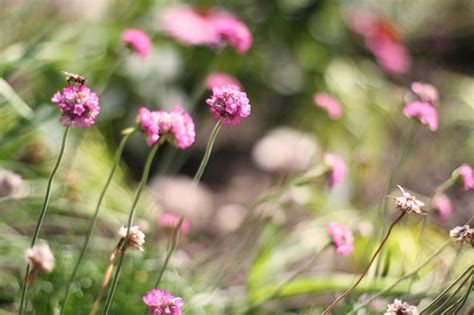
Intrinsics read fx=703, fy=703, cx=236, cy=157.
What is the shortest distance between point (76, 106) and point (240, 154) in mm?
1633

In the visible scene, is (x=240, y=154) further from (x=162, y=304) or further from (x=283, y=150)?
(x=162, y=304)

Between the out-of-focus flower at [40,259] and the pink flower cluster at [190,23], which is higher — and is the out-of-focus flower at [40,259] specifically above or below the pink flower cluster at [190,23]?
below

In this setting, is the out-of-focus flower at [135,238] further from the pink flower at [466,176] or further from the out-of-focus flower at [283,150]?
the out-of-focus flower at [283,150]

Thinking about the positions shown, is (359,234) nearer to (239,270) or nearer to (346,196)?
(239,270)

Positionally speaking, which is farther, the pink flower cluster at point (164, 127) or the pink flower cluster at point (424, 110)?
the pink flower cluster at point (424, 110)

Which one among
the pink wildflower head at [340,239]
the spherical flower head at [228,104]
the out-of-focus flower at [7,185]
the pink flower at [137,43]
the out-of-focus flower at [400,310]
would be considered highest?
the pink flower at [137,43]

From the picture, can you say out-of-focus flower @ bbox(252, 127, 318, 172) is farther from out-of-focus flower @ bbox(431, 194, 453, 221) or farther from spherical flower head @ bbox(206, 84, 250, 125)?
spherical flower head @ bbox(206, 84, 250, 125)

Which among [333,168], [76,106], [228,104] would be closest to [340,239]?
[333,168]

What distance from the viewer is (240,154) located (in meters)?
2.38

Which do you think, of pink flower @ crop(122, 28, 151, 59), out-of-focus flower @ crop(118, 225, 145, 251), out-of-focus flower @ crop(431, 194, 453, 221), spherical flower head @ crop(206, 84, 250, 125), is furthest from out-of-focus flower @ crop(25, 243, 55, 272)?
out-of-focus flower @ crop(431, 194, 453, 221)

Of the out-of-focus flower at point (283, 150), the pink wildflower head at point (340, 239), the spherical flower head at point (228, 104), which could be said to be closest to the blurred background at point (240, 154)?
the out-of-focus flower at point (283, 150)

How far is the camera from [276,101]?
2.45 m

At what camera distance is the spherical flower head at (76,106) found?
77 centimetres

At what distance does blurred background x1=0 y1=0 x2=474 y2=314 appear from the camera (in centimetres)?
134
